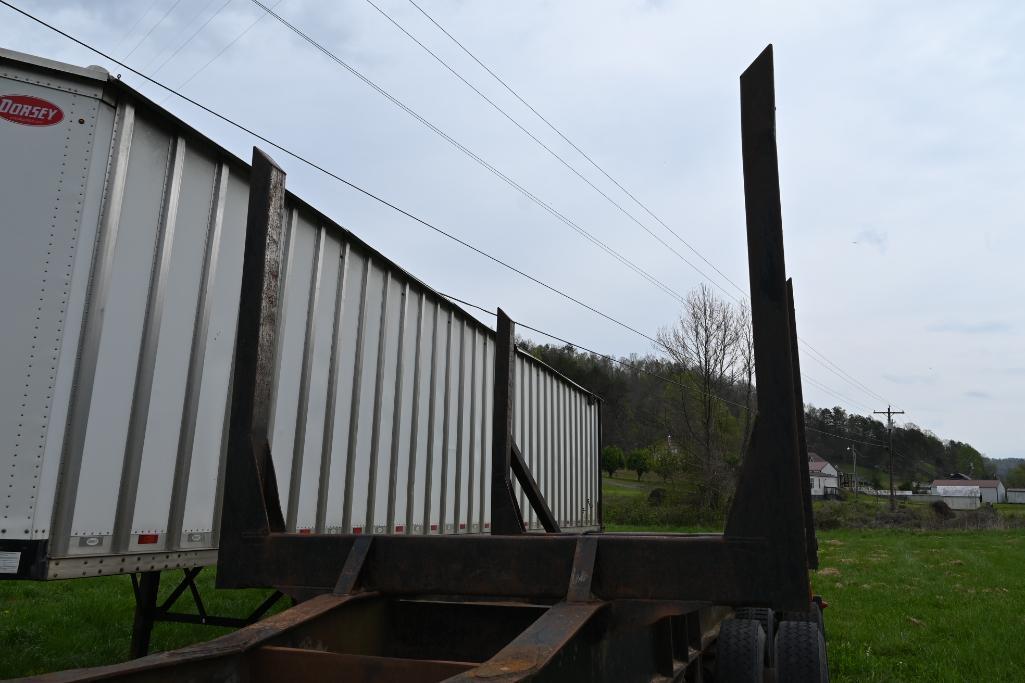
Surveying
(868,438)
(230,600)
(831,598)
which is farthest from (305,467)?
(868,438)

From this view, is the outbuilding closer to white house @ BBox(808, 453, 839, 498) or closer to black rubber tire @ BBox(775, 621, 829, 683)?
white house @ BBox(808, 453, 839, 498)

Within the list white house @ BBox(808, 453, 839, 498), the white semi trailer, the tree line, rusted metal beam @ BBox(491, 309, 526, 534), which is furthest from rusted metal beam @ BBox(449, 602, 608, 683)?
white house @ BBox(808, 453, 839, 498)

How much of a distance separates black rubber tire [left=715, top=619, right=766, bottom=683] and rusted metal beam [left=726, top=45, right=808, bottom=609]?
2669 mm

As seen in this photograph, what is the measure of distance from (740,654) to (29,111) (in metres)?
4.98

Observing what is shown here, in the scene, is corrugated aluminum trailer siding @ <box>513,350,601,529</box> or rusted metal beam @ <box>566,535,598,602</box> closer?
rusted metal beam @ <box>566,535,598,602</box>

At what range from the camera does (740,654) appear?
4.62 metres

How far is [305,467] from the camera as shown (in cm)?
530

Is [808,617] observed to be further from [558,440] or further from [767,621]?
[558,440]

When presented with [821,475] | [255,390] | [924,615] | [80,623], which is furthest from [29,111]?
[821,475]

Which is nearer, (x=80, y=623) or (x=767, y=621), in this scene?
(x=767, y=621)

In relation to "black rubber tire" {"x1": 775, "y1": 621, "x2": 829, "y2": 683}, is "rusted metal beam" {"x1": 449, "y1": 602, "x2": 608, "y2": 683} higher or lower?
higher

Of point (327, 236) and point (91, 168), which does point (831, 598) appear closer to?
point (327, 236)

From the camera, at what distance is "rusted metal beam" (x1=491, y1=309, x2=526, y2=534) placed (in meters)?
3.86

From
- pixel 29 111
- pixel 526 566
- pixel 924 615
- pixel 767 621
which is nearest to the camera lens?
pixel 526 566
